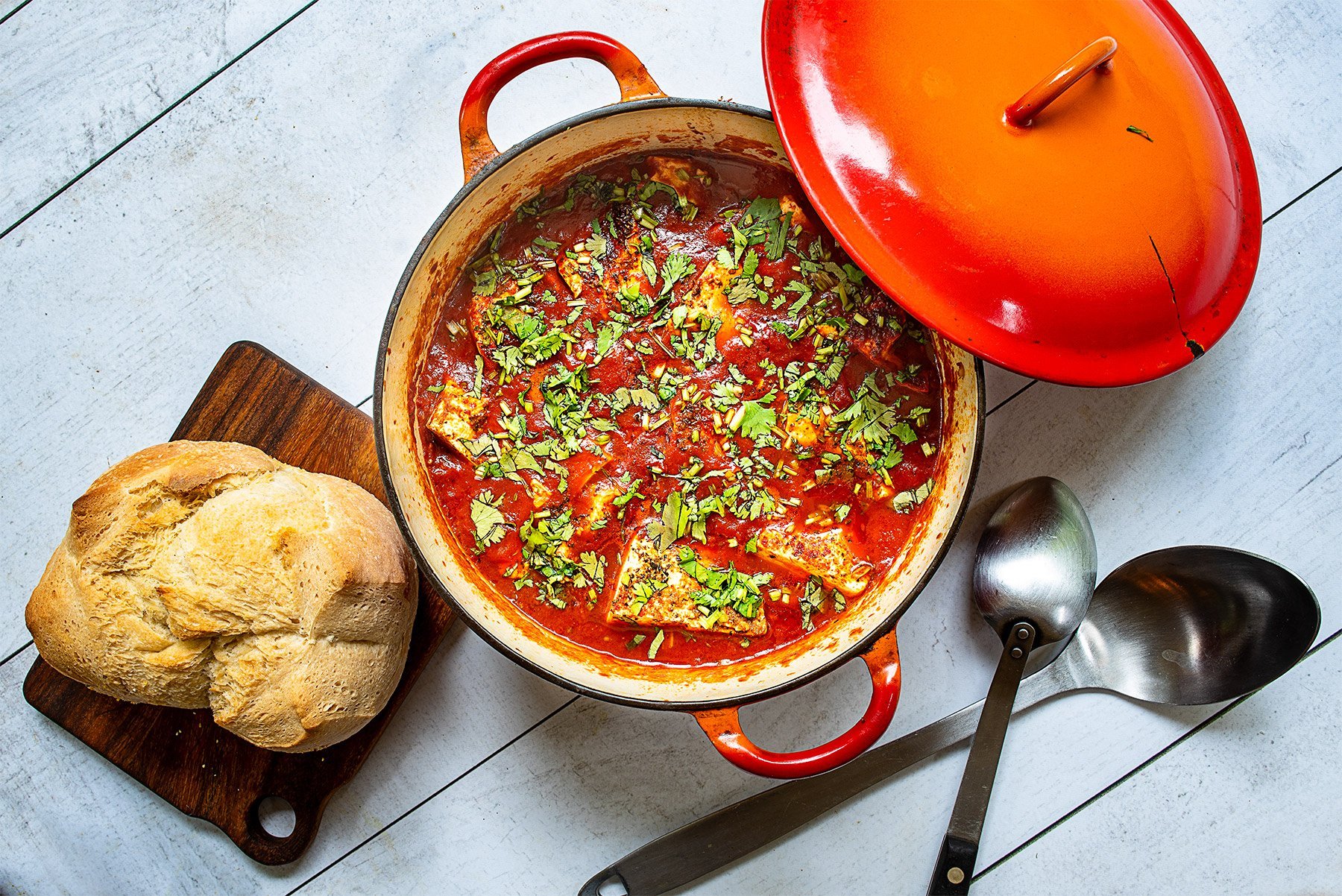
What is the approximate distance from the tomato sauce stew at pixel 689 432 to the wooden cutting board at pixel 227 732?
0.33 meters

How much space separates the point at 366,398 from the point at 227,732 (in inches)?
39.1

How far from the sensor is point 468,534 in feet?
7.53

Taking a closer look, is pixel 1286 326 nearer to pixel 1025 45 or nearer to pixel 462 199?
pixel 1025 45

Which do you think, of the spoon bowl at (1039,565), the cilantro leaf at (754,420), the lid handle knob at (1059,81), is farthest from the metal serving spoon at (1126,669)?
the lid handle knob at (1059,81)

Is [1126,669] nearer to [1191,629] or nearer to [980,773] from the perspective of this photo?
[1191,629]

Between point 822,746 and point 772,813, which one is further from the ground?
point 822,746

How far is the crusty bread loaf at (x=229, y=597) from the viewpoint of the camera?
2.08m

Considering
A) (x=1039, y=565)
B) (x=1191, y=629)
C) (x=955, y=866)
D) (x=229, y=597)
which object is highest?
(x=229, y=597)

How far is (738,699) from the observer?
6.61ft

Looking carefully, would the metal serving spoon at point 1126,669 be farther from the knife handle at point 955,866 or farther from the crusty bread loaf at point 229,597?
the crusty bread loaf at point 229,597

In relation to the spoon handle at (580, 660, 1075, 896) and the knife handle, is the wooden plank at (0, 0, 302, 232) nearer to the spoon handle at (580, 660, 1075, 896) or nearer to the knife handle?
the spoon handle at (580, 660, 1075, 896)

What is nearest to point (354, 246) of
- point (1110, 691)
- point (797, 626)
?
point (797, 626)

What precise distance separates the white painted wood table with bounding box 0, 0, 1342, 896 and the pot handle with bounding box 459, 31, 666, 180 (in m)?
0.46

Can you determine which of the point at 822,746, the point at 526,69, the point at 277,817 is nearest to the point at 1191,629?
the point at 822,746
